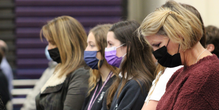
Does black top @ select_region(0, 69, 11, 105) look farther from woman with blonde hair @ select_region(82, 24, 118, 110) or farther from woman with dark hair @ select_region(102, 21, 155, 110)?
woman with dark hair @ select_region(102, 21, 155, 110)

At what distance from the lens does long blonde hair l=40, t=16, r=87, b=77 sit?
3.42 meters

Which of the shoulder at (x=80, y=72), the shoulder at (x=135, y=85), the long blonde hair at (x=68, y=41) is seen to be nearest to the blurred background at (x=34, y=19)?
the long blonde hair at (x=68, y=41)

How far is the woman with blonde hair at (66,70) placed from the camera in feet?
10.2

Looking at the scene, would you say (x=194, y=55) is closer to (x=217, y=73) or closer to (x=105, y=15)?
(x=217, y=73)

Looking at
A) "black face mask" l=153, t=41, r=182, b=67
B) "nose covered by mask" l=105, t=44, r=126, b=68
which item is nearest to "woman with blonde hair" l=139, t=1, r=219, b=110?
"black face mask" l=153, t=41, r=182, b=67

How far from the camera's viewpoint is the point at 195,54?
1822mm

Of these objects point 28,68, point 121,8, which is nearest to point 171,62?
point 121,8

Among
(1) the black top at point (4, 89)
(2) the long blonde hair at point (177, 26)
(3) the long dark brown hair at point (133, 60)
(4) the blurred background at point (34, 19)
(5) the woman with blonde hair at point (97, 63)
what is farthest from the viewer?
(4) the blurred background at point (34, 19)

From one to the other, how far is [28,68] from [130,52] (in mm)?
3934

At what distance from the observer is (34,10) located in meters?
5.99

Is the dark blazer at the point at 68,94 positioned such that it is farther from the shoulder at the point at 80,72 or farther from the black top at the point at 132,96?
the black top at the point at 132,96

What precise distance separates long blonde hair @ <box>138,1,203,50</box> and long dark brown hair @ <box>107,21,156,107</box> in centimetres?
56

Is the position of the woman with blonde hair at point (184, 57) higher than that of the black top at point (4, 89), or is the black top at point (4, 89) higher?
the woman with blonde hair at point (184, 57)

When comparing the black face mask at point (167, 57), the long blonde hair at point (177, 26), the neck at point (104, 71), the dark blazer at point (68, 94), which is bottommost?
the dark blazer at point (68, 94)
